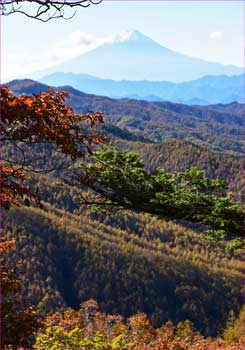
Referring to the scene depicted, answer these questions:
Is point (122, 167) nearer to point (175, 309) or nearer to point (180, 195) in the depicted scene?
point (180, 195)

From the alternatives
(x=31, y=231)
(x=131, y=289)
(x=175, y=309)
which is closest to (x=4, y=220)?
(x=31, y=231)

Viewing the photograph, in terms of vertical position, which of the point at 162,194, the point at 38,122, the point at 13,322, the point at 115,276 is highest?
the point at 38,122

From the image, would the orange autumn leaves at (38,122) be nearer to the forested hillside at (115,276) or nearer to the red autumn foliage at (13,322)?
the red autumn foliage at (13,322)

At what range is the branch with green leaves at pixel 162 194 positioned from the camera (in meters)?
11.7

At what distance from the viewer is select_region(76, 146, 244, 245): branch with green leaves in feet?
38.3

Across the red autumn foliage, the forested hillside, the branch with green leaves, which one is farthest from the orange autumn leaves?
the forested hillside

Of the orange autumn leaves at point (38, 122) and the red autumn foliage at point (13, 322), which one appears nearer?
the orange autumn leaves at point (38, 122)

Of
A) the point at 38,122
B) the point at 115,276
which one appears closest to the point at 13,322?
the point at 38,122

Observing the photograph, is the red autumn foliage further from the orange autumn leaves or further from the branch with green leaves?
the branch with green leaves

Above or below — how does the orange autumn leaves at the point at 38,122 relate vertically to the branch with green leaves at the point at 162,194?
above

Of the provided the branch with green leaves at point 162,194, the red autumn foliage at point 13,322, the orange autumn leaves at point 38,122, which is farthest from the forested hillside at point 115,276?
the orange autumn leaves at point 38,122

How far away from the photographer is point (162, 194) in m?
11.4

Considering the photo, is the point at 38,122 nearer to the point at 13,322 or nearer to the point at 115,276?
the point at 13,322

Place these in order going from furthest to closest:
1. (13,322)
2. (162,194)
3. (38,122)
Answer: (162,194) → (13,322) → (38,122)
